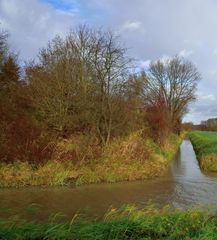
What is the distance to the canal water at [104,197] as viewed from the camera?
14.2 m

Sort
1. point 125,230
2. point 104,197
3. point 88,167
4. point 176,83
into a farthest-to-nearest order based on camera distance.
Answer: point 176,83, point 88,167, point 104,197, point 125,230

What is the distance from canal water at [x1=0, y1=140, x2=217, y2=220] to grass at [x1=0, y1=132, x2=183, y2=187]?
70 cm

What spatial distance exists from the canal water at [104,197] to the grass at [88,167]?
0.70m

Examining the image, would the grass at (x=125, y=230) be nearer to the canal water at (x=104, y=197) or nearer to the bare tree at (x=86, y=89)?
the canal water at (x=104, y=197)

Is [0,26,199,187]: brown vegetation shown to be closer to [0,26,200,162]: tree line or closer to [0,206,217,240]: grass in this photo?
[0,26,200,162]: tree line

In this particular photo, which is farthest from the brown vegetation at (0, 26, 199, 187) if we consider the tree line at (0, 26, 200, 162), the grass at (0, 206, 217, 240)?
the grass at (0, 206, 217, 240)

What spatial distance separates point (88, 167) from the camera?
20.5 meters

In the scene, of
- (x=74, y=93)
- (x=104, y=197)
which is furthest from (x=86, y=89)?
(x=104, y=197)

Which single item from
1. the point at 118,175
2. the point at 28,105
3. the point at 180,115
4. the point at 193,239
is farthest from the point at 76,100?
the point at 180,115

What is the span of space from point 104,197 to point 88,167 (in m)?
4.07

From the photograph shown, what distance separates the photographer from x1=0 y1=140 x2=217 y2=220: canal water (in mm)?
14236

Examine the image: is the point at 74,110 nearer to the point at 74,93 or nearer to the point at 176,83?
the point at 74,93

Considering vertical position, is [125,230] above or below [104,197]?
above

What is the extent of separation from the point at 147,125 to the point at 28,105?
41.7 ft
